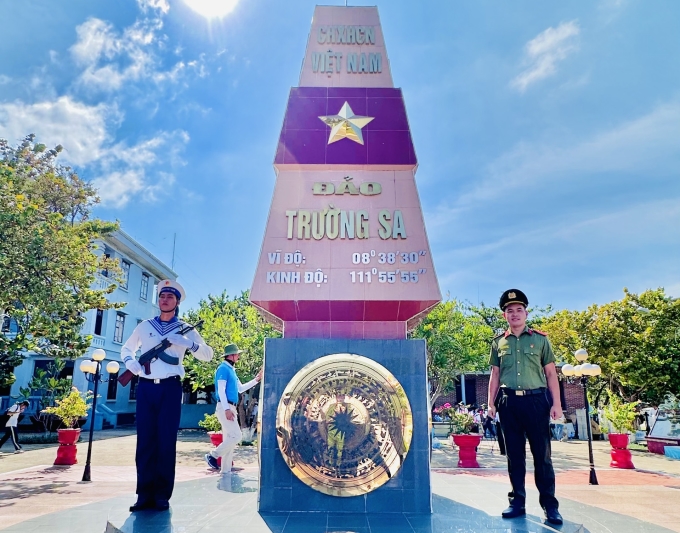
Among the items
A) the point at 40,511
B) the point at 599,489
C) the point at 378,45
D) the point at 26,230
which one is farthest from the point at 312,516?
the point at 26,230

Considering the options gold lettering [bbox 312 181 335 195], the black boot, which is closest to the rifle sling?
gold lettering [bbox 312 181 335 195]

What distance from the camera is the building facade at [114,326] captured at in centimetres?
2178

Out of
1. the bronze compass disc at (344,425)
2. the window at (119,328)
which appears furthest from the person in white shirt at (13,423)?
the bronze compass disc at (344,425)

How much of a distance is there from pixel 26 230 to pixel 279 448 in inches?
314

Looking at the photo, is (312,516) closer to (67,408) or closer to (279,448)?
(279,448)

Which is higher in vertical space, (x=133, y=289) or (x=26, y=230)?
(x=133, y=289)

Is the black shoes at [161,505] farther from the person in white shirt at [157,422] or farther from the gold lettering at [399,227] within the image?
the gold lettering at [399,227]

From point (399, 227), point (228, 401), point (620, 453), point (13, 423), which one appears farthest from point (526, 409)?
point (13, 423)

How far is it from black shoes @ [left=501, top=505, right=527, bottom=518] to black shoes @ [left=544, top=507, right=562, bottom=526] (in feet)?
0.69

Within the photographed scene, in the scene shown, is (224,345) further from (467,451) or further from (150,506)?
(150,506)

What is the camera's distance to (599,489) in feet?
29.7

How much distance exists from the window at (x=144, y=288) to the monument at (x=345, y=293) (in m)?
23.7

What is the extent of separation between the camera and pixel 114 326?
24625 mm

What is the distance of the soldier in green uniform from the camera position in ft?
14.0
